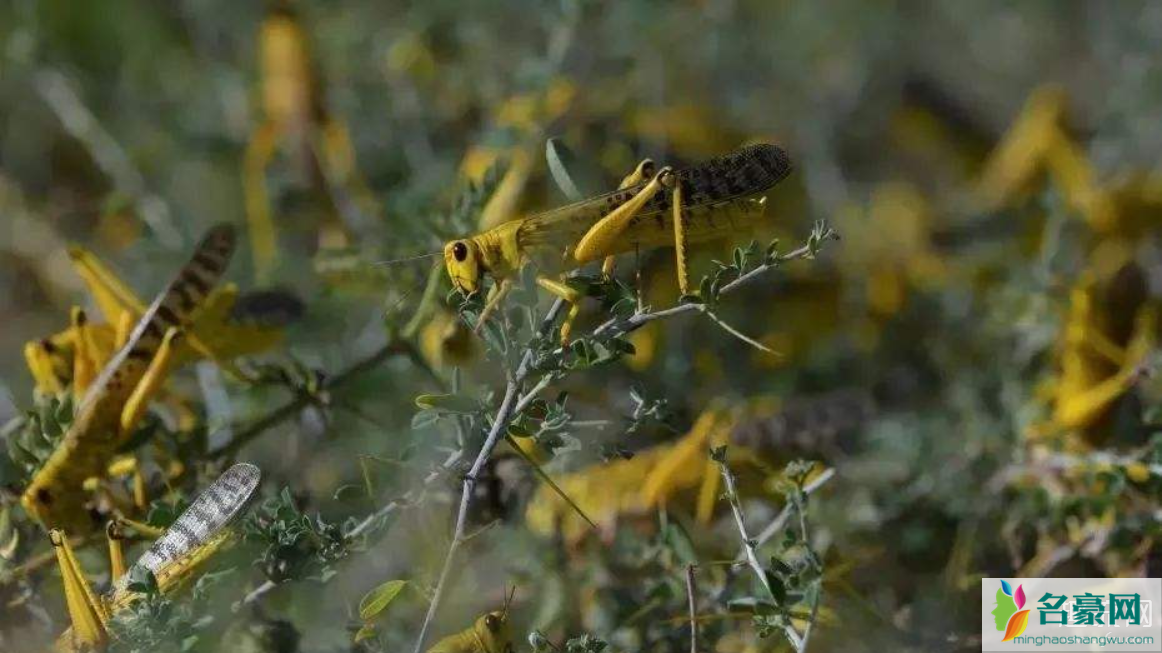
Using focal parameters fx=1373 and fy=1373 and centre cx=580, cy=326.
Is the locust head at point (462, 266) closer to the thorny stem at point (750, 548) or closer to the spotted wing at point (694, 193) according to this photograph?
the spotted wing at point (694, 193)

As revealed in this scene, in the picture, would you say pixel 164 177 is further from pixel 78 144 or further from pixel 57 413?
pixel 57 413

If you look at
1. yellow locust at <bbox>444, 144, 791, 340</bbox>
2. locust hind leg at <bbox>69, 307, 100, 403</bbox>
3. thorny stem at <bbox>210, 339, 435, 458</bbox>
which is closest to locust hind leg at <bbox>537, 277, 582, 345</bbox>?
yellow locust at <bbox>444, 144, 791, 340</bbox>

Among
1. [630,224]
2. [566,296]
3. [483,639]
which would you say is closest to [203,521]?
[483,639]

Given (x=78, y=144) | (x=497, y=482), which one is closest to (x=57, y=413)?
(x=497, y=482)

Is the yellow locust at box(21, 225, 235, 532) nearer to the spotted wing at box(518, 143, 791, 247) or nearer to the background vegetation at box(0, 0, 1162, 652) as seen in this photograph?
the background vegetation at box(0, 0, 1162, 652)

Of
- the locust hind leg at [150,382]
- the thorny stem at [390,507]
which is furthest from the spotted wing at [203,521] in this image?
the locust hind leg at [150,382]

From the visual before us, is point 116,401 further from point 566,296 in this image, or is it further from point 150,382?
point 566,296
